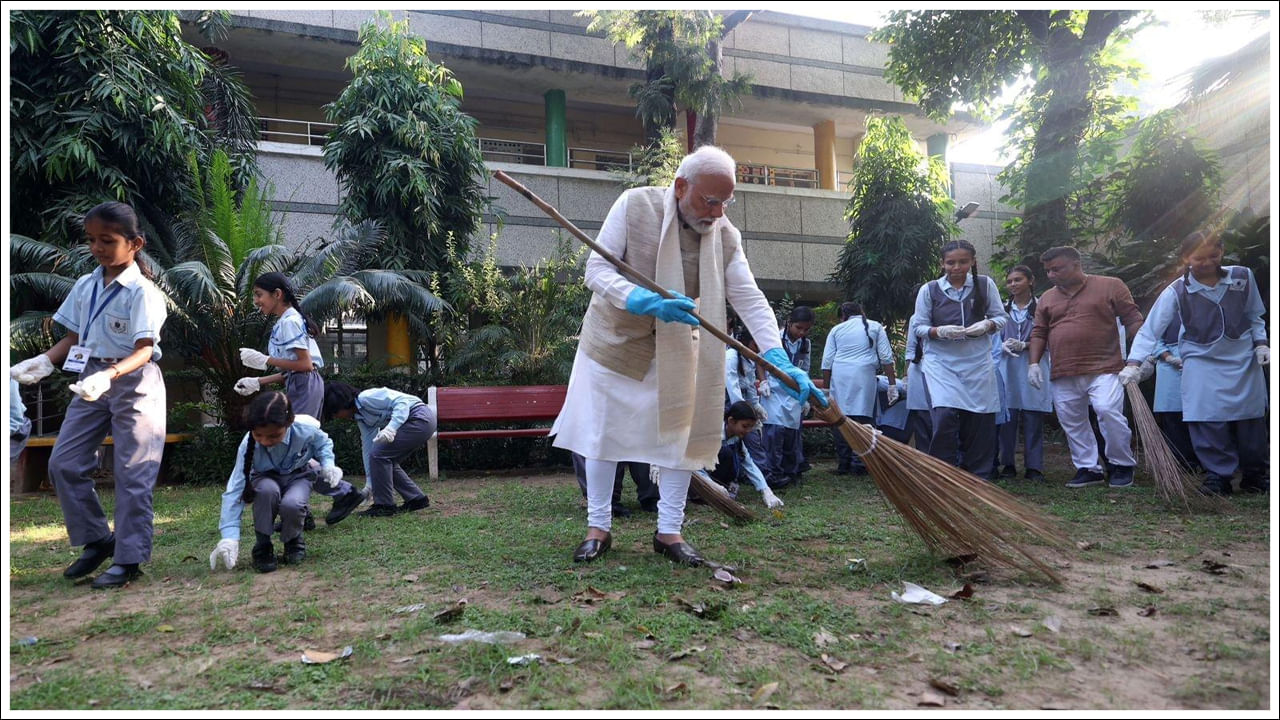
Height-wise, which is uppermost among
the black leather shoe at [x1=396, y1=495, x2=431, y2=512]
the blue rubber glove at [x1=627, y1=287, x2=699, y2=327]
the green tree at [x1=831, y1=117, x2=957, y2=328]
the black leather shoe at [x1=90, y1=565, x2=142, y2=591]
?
the green tree at [x1=831, y1=117, x2=957, y2=328]

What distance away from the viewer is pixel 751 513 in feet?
17.0

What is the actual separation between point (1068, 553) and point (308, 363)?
14.7ft

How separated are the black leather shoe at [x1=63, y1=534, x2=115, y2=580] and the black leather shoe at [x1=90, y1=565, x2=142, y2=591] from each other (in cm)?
14

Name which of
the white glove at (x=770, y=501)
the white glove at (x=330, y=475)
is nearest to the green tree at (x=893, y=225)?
the white glove at (x=770, y=501)

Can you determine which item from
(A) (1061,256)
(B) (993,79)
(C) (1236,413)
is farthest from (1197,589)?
(B) (993,79)

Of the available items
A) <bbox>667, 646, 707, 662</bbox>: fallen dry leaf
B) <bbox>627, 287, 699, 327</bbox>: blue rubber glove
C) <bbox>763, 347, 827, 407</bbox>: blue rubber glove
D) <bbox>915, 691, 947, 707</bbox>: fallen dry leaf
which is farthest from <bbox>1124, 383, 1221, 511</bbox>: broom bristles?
<bbox>667, 646, 707, 662</bbox>: fallen dry leaf

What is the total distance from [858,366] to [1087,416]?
2.04m

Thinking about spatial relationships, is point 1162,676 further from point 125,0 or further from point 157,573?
point 157,573

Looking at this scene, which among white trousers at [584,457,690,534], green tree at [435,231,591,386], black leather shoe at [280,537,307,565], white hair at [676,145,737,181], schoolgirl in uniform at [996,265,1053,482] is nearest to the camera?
white hair at [676,145,737,181]

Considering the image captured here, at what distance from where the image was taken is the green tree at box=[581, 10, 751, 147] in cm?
1342

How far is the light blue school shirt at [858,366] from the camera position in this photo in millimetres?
8133

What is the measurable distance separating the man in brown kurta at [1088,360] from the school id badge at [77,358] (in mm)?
6326

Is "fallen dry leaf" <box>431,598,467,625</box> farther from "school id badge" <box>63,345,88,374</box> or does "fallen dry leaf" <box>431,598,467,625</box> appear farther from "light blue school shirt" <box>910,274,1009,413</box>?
"light blue school shirt" <box>910,274,1009,413</box>

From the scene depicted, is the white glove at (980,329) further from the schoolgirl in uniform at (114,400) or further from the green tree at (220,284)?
the green tree at (220,284)
